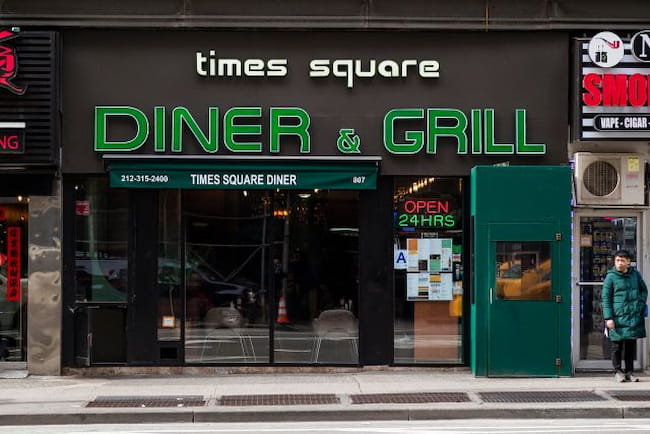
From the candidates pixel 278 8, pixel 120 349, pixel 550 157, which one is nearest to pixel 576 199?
pixel 550 157

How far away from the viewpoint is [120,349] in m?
13.4

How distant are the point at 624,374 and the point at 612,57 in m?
4.36

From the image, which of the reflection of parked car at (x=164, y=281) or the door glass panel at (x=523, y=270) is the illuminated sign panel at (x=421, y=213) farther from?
the reflection of parked car at (x=164, y=281)

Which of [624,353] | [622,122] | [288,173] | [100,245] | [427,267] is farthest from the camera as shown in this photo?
[427,267]

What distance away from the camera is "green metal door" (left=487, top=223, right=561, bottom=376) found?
1274 cm

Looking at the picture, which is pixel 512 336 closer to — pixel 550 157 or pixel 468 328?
pixel 468 328

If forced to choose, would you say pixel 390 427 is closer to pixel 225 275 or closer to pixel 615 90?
pixel 225 275

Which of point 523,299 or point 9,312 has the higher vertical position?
point 523,299

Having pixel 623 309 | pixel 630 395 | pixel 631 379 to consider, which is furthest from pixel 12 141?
pixel 631 379

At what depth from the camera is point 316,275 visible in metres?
13.5

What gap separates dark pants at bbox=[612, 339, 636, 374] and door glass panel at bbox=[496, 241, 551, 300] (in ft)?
3.84

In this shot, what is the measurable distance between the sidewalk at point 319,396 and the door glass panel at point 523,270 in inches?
46.8

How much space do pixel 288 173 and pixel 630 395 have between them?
5.40 meters

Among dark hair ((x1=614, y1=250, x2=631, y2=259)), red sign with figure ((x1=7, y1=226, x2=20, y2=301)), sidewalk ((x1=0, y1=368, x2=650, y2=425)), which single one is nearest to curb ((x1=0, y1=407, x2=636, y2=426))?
sidewalk ((x1=0, y1=368, x2=650, y2=425))
